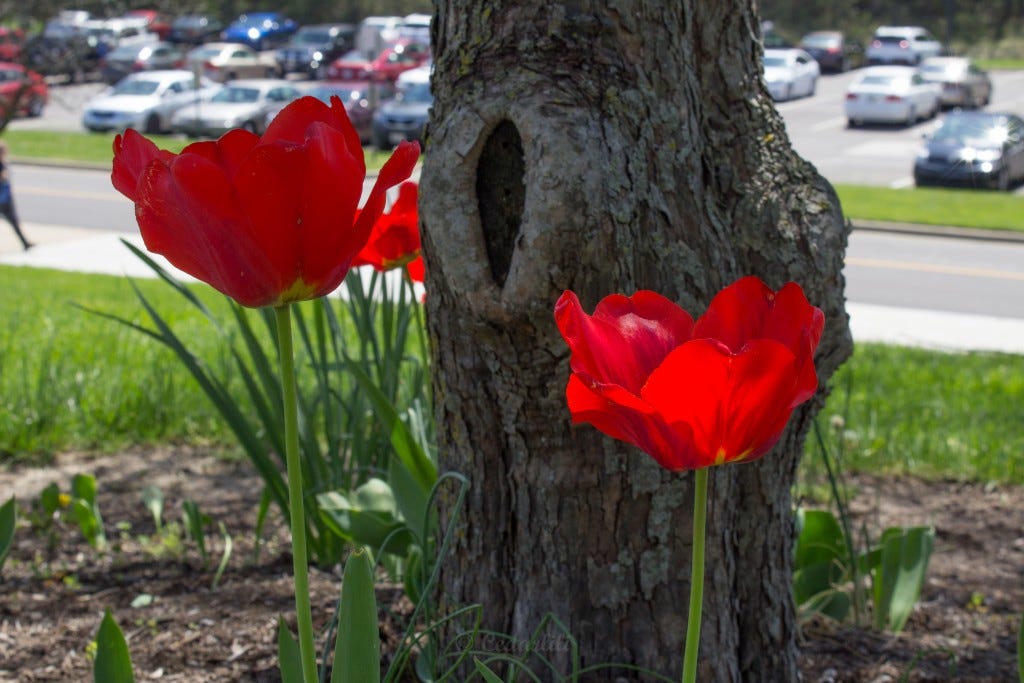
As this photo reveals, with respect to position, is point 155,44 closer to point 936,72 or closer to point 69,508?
point 936,72

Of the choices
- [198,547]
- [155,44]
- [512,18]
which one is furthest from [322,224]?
[155,44]

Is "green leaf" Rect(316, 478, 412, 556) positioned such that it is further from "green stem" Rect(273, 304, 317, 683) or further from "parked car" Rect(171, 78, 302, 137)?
"parked car" Rect(171, 78, 302, 137)

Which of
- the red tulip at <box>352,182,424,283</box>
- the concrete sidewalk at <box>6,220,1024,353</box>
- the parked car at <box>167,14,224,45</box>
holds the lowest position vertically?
the concrete sidewalk at <box>6,220,1024,353</box>

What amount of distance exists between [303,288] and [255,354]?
1299mm

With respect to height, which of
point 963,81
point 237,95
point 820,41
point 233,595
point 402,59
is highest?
point 233,595

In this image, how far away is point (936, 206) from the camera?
15.7 m

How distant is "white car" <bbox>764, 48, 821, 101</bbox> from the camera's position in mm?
29734

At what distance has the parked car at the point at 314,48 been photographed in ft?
128

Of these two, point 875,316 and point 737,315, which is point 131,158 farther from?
point 875,316

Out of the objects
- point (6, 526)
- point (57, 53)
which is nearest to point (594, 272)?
point (6, 526)

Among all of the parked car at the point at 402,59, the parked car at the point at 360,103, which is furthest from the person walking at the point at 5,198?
the parked car at the point at 402,59

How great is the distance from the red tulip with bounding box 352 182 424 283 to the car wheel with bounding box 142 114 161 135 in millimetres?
25106

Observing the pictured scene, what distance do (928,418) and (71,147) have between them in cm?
2130

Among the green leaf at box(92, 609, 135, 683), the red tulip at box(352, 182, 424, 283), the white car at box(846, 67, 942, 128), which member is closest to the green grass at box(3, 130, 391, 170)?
the white car at box(846, 67, 942, 128)
